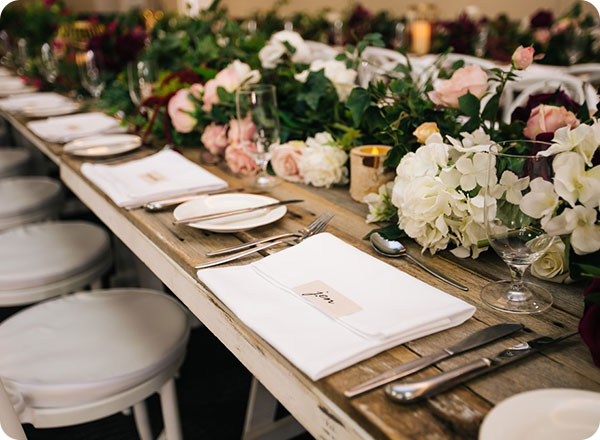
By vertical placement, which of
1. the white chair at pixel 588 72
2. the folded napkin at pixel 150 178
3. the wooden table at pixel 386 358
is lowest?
the wooden table at pixel 386 358

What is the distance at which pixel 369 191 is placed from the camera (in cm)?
118

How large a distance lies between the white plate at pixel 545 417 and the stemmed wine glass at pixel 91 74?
2.33 meters

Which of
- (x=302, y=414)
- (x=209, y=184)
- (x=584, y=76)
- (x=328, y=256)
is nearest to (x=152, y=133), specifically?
(x=209, y=184)

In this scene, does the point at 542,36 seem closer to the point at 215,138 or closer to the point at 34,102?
the point at 215,138

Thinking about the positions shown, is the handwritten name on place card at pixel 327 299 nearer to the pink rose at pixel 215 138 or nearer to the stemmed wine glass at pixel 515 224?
the stemmed wine glass at pixel 515 224

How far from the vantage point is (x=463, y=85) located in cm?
104

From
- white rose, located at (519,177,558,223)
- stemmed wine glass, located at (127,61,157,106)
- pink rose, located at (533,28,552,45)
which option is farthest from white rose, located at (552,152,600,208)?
pink rose, located at (533,28,552,45)

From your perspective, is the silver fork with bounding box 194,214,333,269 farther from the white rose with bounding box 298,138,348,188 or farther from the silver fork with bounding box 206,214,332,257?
the white rose with bounding box 298,138,348,188

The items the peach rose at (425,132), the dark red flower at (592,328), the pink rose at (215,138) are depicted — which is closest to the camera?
the dark red flower at (592,328)

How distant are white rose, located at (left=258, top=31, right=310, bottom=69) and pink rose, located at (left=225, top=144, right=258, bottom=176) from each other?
306 millimetres

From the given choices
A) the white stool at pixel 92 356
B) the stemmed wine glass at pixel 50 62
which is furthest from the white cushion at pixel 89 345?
the stemmed wine glass at pixel 50 62

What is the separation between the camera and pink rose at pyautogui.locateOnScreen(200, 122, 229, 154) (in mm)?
1522

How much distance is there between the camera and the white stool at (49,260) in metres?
1.57

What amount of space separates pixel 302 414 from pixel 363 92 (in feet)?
2.49
